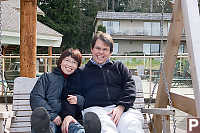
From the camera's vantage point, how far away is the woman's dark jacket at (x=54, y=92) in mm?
2305

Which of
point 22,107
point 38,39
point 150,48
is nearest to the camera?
point 22,107

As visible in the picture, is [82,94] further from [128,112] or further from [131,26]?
[131,26]

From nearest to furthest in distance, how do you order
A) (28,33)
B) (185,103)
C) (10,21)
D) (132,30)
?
(185,103)
(28,33)
(10,21)
(132,30)

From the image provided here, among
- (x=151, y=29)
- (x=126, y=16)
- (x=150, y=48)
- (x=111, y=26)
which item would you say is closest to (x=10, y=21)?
(x=126, y=16)

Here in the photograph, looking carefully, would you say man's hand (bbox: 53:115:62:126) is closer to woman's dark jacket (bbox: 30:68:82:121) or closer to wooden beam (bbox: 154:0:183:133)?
woman's dark jacket (bbox: 30:68:82:121)

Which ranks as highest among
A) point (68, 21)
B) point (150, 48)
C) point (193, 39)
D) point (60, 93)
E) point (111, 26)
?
point (68, 21)

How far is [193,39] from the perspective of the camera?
212 cm

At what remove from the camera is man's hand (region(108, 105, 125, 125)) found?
7.46ft

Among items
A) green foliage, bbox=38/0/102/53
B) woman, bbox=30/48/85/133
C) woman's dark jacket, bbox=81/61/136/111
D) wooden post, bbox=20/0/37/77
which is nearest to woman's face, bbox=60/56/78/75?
woman, bbox=30/48/85/133

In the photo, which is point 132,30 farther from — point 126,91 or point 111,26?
point 126,91

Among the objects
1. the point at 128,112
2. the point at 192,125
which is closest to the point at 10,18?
the point at 128,112

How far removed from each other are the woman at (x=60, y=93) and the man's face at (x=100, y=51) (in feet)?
0.49

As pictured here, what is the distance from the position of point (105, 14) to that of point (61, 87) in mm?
27438

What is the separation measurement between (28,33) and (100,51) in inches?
60.4
